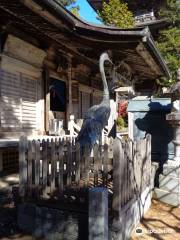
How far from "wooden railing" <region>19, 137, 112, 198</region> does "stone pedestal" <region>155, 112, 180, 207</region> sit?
2.51 meters

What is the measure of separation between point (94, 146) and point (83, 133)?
120 centimetres

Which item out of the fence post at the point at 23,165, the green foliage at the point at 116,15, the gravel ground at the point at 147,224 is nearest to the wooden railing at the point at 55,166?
the fence post at the point at 23,165

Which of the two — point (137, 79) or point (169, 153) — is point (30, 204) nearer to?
point (169, 153)

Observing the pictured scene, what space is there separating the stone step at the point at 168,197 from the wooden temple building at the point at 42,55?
3.20 metres

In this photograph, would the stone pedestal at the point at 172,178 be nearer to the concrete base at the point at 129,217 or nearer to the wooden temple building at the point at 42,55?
the concrete base at the point at 129,217

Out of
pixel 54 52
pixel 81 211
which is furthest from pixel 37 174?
pixel 54 52

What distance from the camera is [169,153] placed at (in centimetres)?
843

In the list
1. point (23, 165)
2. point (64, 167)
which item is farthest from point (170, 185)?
point (23, 165)

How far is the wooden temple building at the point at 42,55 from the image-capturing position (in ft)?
22.6

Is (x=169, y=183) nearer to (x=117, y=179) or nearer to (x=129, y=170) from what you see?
(x=129, y=170)

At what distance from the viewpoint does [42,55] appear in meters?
9.38

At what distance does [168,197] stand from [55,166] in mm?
3095

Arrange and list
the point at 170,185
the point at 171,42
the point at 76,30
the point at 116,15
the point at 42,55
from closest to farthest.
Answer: the point at 170,185 < the point at 76,30 < the point at 42,55 < the point at 116,15 < the point at 171,42

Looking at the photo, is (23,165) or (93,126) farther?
(93,126)
